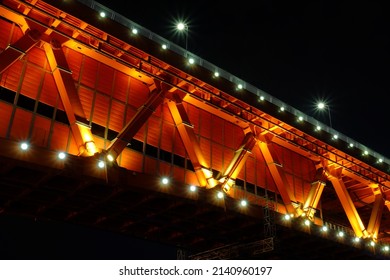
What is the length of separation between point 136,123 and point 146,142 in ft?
7.65

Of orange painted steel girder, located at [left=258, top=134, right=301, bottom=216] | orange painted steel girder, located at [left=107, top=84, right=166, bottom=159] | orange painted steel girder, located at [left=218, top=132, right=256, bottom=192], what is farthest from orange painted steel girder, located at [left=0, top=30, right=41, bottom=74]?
orange painted steel girder, located at [left=258, top=134, right=301, bottom=216]

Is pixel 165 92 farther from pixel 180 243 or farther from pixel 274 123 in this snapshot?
pixel 180 243

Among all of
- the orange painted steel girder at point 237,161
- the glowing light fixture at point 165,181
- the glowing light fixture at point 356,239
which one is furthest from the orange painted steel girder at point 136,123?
the glowing light fixture at point 356,239

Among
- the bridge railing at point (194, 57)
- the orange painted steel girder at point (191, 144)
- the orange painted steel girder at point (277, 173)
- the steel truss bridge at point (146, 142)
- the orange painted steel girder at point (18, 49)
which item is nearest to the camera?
the orange painted steel girder at point (18, 49)

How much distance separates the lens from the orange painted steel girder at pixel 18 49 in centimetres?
2195

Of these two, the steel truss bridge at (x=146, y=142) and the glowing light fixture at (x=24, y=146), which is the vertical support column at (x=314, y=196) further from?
the glowing light fixture at (x=24, y=146)

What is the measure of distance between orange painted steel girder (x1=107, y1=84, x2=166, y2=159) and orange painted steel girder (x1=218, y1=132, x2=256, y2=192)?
253 inches

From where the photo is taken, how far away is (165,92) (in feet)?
94.2

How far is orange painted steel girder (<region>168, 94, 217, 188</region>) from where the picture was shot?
27672 mm

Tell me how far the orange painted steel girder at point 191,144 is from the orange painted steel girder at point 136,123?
1.41m

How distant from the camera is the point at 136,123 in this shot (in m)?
25.6

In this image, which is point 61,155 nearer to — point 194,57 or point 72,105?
point 72,105

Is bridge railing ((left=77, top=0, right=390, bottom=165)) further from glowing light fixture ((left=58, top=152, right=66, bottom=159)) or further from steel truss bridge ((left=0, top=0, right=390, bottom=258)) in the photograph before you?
glowing light fixture ((left=58, top=152, right=66, bottom=159))

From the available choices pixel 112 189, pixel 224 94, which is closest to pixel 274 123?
pixel 224 94
